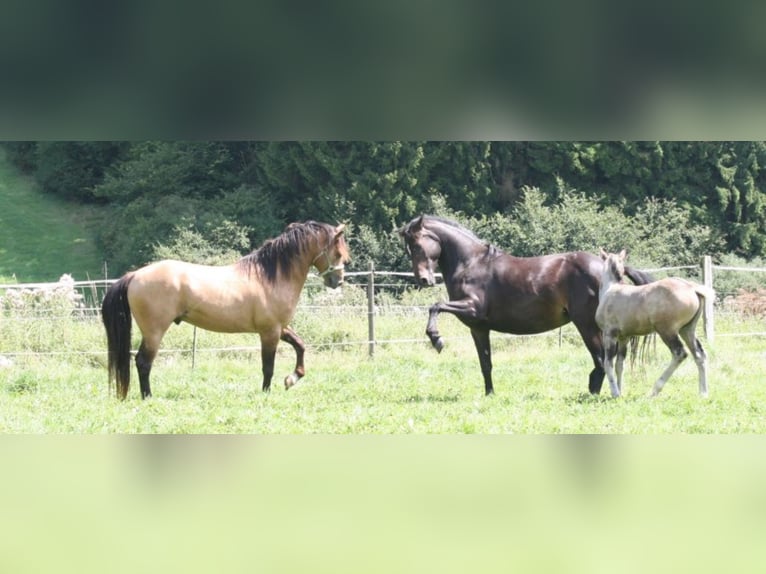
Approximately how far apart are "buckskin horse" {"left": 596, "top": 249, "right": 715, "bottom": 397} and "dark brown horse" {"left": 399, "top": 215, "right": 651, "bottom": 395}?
1.37 feet

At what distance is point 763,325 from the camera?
717 inches

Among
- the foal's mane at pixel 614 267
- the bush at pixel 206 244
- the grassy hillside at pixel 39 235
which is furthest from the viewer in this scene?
the grassy hillside at pixel 39 235

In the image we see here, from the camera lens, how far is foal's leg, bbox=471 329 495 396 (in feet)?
29.9

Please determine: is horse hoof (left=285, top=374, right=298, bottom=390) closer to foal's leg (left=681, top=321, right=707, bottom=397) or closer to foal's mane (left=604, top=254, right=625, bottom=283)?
foal's mane (left=604, top=254, right=625, bottom=283)

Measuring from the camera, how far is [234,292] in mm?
9555

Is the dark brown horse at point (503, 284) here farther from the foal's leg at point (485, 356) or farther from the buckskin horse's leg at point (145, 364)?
the buckskin horse's leg at point (145, 364)

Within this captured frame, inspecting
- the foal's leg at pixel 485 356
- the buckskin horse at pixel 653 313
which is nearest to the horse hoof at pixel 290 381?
the foal's leg at pixel 485 356

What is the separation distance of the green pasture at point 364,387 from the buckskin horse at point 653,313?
34 cm

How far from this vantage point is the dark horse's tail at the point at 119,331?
8.44m

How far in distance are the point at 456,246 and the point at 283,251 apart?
69.2 inches

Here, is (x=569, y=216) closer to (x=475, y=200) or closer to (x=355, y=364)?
(x=475, y=200)
